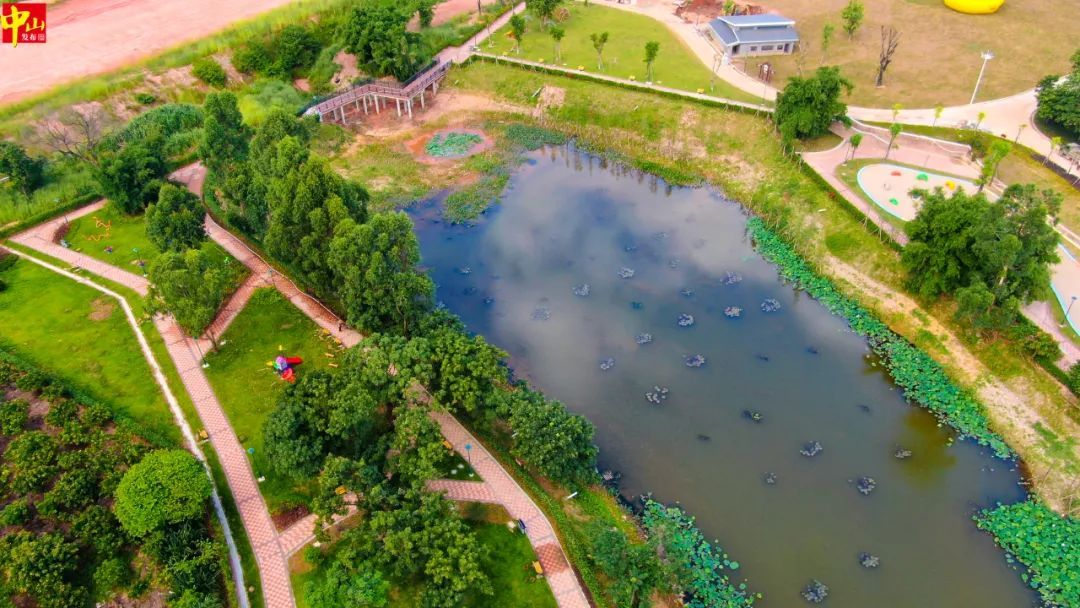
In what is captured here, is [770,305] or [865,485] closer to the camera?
[865,485]

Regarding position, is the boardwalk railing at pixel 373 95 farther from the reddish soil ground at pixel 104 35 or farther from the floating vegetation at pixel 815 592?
the floating vegetation at pixel 815 592

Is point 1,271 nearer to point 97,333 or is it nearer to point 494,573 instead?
point 97,333

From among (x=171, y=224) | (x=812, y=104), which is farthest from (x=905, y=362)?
(x=171, y=224)

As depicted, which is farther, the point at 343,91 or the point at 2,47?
the point at 2,47

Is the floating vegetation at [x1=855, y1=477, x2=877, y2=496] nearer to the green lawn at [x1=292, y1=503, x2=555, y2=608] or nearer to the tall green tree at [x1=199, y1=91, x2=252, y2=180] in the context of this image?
the green lawn at [x1=292, y1=503, x2=555, y2=608]

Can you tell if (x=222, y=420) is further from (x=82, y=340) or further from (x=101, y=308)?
(x=101, y=308)

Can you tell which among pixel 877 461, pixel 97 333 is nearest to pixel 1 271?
pixel 97 333
